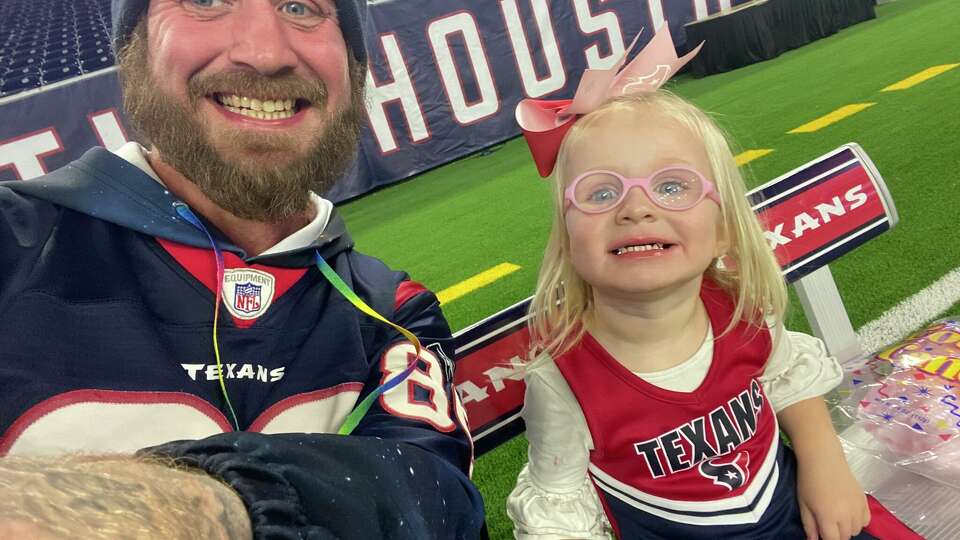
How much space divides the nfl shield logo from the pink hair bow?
584mm

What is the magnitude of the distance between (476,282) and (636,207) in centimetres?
245

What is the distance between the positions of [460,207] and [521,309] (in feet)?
12.4

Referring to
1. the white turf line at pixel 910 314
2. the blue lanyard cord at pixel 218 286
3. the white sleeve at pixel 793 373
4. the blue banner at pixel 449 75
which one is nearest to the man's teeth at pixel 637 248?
the white sleeve at pixel 793 373

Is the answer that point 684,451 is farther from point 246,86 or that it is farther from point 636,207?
point 246,86

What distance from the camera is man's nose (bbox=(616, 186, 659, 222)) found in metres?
1.07

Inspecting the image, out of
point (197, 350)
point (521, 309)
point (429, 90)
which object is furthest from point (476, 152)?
point (197, 350)

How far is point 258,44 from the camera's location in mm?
1103

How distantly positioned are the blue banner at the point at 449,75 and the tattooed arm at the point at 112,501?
234 inches

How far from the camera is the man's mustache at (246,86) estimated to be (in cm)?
108

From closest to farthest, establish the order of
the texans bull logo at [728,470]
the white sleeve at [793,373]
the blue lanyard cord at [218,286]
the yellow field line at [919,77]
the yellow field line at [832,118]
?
the blue lanyard cord at [218,286] → the texans bull logo at [728,470] → the white sleeve at [793,373] → the yellow field line at [832,118] → the yellow field line at [919,77]

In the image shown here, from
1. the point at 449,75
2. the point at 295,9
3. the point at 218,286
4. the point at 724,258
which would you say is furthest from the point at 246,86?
the point at 449,75

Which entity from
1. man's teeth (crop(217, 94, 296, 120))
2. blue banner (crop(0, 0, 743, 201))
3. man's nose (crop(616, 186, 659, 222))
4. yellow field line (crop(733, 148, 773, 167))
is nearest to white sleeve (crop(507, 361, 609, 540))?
man's nose (crop(616, 186, 659, 222))

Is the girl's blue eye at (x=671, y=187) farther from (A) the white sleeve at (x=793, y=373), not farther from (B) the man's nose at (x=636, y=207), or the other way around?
(A) the white sleeve at (x=793, y=373)

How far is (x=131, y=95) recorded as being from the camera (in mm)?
1155
